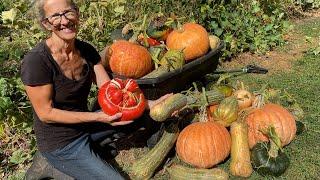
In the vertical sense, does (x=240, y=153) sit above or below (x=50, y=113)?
below

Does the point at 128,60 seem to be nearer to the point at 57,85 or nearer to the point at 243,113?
the point at 57,85

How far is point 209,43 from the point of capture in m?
4.95

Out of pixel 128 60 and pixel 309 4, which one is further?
pixel 309 4

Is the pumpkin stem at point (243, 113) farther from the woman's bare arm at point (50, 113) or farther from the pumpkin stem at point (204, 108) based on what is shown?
the woman's bare arm at point (50, 113)

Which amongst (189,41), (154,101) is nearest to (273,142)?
(154,101)

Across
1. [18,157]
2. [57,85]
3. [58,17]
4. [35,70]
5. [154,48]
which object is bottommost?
[18,157]

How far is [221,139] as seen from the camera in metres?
4.36

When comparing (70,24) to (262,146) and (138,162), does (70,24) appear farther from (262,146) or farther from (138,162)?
(262,146)

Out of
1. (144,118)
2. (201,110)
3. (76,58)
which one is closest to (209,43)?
(201,110)

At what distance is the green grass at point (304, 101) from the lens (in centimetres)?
439

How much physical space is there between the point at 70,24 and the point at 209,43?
6.75 ft

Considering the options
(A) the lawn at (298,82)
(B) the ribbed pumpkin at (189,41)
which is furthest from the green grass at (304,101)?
(B) the ribbed pumpkin at (189,41)

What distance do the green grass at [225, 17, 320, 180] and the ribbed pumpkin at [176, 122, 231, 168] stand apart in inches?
15.3

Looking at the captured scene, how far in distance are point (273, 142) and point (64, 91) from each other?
1.99 meters
